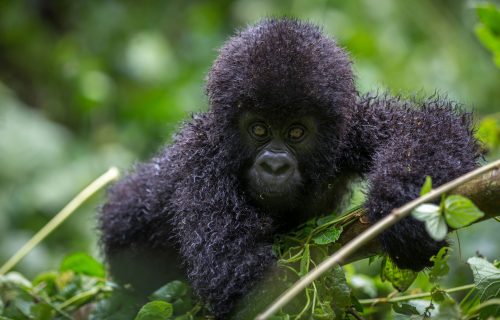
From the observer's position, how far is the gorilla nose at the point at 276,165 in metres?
2.38

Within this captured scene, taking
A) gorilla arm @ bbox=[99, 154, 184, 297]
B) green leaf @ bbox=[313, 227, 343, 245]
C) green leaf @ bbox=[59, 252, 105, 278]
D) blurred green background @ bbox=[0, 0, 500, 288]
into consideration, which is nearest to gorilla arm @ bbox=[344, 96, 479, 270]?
green leaf @ bbox=[313, 227, 343, 245]

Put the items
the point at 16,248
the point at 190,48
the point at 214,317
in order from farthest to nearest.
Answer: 1. the point at 190,48
2. the point at 16,248
3. the point at 214,317

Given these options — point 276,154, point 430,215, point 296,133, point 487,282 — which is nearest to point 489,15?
point 296,133

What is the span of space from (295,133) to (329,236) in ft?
1.62

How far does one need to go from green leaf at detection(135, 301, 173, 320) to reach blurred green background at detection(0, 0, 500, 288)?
263 cm

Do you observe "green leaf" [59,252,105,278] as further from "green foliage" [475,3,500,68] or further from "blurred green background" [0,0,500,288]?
"green foliage" [475,3,500,68]

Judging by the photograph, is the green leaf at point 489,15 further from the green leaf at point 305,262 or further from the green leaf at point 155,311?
the green leaf at point 155,311

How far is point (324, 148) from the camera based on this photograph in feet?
8.14

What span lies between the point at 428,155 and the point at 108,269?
173cm

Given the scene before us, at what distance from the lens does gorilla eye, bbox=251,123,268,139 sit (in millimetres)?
2439

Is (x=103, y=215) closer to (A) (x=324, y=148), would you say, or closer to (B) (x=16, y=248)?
(A) (x=324, y=148)

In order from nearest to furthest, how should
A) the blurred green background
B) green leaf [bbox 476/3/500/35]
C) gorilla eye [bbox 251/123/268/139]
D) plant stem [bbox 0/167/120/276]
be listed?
1. gorilla eye [bbox 251/123/268/139]
2. green leaf [bbox 476/3/500/35]
3. plant stem [bbox 0/167/120/276]
4. the blurred green background

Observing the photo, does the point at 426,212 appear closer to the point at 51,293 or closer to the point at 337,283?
the point at 337,283

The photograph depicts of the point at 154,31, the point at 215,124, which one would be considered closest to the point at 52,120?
the point at 154,31
